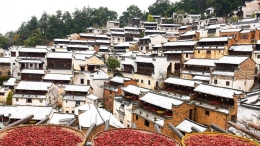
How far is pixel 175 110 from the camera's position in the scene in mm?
26578

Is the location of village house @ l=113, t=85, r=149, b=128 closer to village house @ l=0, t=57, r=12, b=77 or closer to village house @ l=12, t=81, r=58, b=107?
village house @ l=12, t=81, r=58, b=107

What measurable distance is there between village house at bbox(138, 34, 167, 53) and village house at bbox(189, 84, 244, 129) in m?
32.1

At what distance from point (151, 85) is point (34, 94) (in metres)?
20.7

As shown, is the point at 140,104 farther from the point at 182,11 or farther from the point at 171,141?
the point at 182,11

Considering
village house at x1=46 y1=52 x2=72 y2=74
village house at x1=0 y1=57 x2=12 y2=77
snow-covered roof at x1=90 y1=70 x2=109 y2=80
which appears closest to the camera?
snow-covered roof at x1=90 y1=70 x2=109 y2=80

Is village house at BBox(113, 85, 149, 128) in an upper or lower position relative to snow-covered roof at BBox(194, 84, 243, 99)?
lower

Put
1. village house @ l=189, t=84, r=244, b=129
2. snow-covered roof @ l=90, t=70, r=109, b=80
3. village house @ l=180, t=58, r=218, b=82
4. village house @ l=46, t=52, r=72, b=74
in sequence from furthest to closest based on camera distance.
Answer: village house @ l=46, t=52, r=72, b=74 < snow-covered roof @ l=90, t=70, r=109, b=80 < village house @ l=180, t=58, r=218, b=82 < village house @ l=189, t=84, r=244, b=129

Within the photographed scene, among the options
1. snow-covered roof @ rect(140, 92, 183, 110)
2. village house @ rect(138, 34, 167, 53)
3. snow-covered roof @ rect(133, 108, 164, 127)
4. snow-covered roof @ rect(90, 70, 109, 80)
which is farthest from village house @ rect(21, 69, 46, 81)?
village house @ rect(138, 34, 167, 53)

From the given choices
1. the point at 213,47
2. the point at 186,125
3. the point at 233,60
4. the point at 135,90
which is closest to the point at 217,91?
the point at 186,125

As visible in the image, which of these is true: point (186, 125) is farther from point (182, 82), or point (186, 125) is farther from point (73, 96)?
point (73, 96)

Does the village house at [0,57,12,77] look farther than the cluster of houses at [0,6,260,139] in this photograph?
Yes

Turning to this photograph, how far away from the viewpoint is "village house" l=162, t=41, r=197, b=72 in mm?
45188

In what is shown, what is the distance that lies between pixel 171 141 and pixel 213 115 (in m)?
22.0

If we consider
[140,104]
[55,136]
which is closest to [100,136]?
[55,136]
